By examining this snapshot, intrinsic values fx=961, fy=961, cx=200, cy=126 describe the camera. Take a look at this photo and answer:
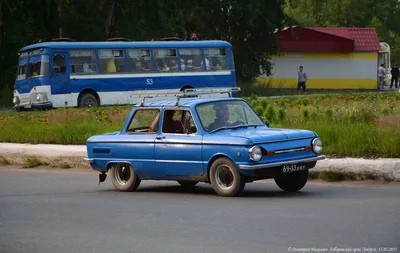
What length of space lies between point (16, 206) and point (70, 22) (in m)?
41.1

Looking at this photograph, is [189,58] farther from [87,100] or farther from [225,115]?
[225,115]

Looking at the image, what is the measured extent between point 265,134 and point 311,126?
525 centimetres

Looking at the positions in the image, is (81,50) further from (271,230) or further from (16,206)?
(271,230)

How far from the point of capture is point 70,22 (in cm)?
5291

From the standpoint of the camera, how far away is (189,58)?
42.4 meters

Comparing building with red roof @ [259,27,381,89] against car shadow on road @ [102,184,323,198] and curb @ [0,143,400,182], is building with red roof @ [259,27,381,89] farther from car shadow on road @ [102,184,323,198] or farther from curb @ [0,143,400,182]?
car shadow on road @ [102,184,323,198]

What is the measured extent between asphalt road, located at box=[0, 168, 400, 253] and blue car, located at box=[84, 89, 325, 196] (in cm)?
29

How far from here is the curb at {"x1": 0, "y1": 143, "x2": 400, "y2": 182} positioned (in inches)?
559

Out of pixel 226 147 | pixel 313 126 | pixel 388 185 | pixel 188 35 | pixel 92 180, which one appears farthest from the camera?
→ pixel 188 35

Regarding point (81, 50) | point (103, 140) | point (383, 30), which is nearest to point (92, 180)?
point (103, 140)

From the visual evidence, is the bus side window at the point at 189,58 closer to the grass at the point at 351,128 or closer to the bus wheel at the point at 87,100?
the bus wheel at the point at 87,100

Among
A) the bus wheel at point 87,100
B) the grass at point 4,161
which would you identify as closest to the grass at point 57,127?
the grass at point 4,161

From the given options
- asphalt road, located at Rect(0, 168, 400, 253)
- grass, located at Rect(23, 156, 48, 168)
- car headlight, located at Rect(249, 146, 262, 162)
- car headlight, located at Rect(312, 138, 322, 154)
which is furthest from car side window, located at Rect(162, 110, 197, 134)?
grass, located at Rect(23, 156, 48, 168)

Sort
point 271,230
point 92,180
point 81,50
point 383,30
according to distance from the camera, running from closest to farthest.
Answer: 1. point 271,230
2. point 92,180
3. point 81,50
4. point 383,30
